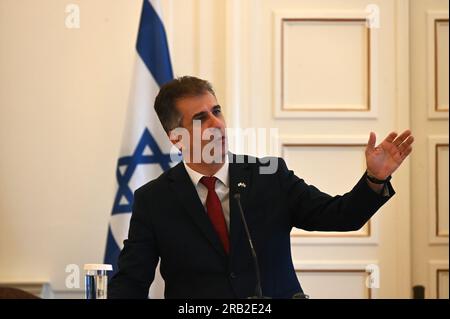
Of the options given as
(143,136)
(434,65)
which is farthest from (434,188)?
(143,136)

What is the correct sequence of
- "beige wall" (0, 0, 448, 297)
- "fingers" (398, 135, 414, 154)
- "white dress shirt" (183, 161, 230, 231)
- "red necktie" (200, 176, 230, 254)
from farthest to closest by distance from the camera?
"beige wall" (0, 0, 448, 297), "white dress shirt" (183, 161, 230, 231), "red necktie" (200, 176, 230, 254), "fingers" (398, 135, 414, 154)

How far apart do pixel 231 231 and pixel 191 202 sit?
192mm

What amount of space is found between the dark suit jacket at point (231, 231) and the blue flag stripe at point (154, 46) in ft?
5.03

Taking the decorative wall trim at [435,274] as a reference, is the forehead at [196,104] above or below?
above

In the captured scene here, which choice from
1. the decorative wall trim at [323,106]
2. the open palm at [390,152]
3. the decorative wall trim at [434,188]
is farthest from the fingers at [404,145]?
the decorative wall trim at [434,188]

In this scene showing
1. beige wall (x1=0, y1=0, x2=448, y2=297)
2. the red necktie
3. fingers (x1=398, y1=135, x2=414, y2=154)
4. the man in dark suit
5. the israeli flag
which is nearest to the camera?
fingers (x1=398, y1=135, x2=414, y2=154)

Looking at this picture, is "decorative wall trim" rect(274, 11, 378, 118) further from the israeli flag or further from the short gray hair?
the short gray hair

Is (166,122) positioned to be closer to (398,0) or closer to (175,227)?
(175,227)

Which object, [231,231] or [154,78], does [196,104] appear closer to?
[231,231]

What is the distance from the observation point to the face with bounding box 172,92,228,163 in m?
2.49

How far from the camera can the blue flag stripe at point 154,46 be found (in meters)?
4.04

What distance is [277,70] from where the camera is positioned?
4270mm

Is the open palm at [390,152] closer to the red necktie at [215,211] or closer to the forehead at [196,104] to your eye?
the red necktie at [215,211]

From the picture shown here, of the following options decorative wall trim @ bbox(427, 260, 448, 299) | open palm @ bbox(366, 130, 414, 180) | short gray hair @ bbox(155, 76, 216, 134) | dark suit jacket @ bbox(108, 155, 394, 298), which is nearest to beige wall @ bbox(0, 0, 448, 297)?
decorative wall trim @ bbox(427, 260, 448, 299)
